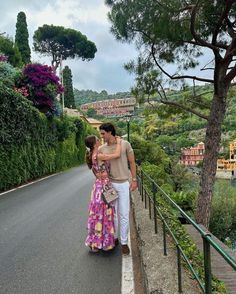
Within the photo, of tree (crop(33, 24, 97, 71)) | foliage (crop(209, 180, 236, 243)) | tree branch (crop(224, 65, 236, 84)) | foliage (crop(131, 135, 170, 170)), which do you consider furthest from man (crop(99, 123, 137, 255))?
tree (crop(33, 24, 97, 71))

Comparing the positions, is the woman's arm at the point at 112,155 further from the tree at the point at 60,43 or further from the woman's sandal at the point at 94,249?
the tree at the point at 60,43

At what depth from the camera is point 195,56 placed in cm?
1163

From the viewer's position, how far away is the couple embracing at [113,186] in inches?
195

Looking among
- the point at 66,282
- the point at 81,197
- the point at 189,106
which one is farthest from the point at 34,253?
the point at 189,106

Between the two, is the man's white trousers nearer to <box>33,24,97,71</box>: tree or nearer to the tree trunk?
the tree trunk

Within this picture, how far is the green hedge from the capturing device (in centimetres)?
1301

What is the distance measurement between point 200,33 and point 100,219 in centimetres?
684

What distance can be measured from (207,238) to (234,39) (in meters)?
8.43

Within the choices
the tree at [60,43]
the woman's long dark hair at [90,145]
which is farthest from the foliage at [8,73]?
the tree at [60,43]

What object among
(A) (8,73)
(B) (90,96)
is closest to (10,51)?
(A) (8,73)

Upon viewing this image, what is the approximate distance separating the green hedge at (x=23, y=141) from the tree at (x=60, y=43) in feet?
85.4

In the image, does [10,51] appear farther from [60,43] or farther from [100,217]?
[100,217]

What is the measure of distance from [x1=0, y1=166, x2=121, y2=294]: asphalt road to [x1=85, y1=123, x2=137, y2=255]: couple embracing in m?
0.24

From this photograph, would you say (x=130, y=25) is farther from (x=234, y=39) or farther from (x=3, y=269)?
(x=3, y=269)
